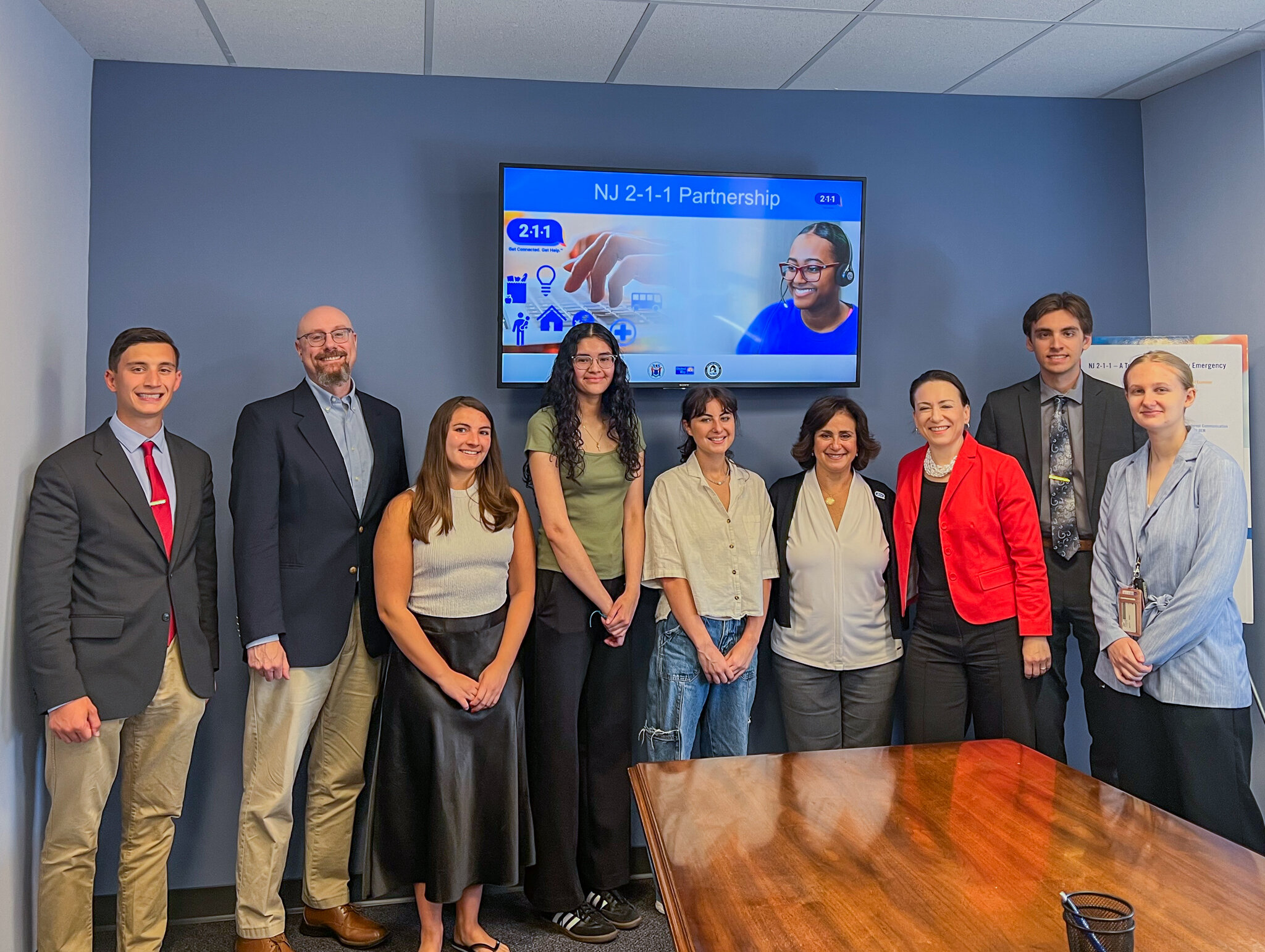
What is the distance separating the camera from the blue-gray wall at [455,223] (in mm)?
3236

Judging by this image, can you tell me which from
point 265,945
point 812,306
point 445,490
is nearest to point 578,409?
point 445,490

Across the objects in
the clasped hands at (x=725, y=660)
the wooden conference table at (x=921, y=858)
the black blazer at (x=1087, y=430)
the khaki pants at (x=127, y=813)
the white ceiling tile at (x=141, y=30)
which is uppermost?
the white ceiling tile at (x=141, y=30)

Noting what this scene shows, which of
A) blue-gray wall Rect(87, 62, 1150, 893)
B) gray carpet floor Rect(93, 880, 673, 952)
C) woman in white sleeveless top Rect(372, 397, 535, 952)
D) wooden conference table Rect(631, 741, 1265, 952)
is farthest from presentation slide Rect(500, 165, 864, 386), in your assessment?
gray carpet floor Rect(93, 880, 673, 952)

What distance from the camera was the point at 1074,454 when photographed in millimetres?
3275

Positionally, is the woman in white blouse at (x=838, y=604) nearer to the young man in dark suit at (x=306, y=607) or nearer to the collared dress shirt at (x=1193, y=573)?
the collared dress shirt at (x=1193, y=573)

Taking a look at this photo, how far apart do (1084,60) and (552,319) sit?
218 centimetres

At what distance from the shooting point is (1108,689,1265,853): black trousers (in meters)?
2.74

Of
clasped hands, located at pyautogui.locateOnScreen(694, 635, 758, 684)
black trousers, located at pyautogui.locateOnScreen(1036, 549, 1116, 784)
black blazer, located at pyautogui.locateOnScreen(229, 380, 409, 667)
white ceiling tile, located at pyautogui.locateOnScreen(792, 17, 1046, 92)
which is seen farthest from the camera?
black trousers, located at pyautogui.locateOnScreen(1036, 549, 1116, 784)

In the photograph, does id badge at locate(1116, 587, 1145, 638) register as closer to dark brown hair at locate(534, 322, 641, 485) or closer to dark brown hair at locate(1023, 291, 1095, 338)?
dark brown hair at locate(1023, 291, 1095, 338)

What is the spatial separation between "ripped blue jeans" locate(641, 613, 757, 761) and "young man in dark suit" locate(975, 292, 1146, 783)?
1.09 m

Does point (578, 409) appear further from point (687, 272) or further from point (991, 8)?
point (991, 8)

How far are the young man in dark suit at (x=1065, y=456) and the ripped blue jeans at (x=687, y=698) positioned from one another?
109cm

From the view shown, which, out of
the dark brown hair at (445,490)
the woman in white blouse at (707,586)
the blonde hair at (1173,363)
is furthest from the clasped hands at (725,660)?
the blonde hair at (1173,363)

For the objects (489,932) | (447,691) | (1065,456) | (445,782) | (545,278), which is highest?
(545,278)
